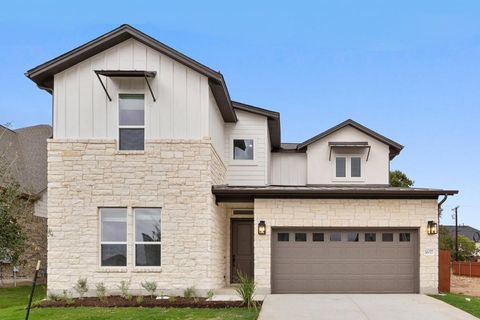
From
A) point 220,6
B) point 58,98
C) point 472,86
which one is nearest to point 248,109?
point 220,6

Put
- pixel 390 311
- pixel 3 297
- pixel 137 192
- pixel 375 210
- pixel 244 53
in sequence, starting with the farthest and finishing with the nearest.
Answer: pixel 244 53 → pixel 3 297 → pixel 375 210 → pixel 137 192 → pixel 390 311

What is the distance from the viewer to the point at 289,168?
2252 cm

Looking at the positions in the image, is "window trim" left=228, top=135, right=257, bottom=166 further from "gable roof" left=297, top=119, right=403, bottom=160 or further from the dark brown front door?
"gable roof" left=297, top=119, right=403, bottom=160

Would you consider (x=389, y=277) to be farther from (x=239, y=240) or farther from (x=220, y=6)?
(x=220, y=6)

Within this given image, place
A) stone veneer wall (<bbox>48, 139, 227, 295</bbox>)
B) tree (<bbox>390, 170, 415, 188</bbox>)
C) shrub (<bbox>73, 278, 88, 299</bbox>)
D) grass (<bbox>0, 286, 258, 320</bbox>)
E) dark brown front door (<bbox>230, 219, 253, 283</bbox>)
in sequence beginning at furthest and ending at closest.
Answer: tree (<bbox>390, 170, 415, 188</bbox>)
dark brown front door (<bbox>230, 219, 253, 283</bbox>)
stone veneer wall (<bbox>48, 139, 227, 295</bbox>)
shrub (<bbox>73, 278, 88, 299</bbox>)
grass (<bbox>0, 286, 258, 320</bbox>)

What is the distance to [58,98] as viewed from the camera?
14.6 m

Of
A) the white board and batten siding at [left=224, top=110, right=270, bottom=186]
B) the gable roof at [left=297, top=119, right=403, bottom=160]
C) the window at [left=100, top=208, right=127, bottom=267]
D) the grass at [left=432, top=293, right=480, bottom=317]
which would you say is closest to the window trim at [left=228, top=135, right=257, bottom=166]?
the white board and batten siding at [left=224, top=110, right=270, bottom=186]

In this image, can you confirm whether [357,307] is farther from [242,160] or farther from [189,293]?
[242,160]

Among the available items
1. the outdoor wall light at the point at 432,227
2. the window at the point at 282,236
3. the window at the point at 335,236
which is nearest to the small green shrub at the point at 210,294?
the window at the point at 282,236

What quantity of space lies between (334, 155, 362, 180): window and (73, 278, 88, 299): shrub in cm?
1221

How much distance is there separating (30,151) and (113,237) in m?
14.2

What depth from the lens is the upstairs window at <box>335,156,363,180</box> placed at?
864 inches

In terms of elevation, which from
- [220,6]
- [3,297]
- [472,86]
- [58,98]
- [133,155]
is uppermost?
[220,6]

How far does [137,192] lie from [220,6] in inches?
328
